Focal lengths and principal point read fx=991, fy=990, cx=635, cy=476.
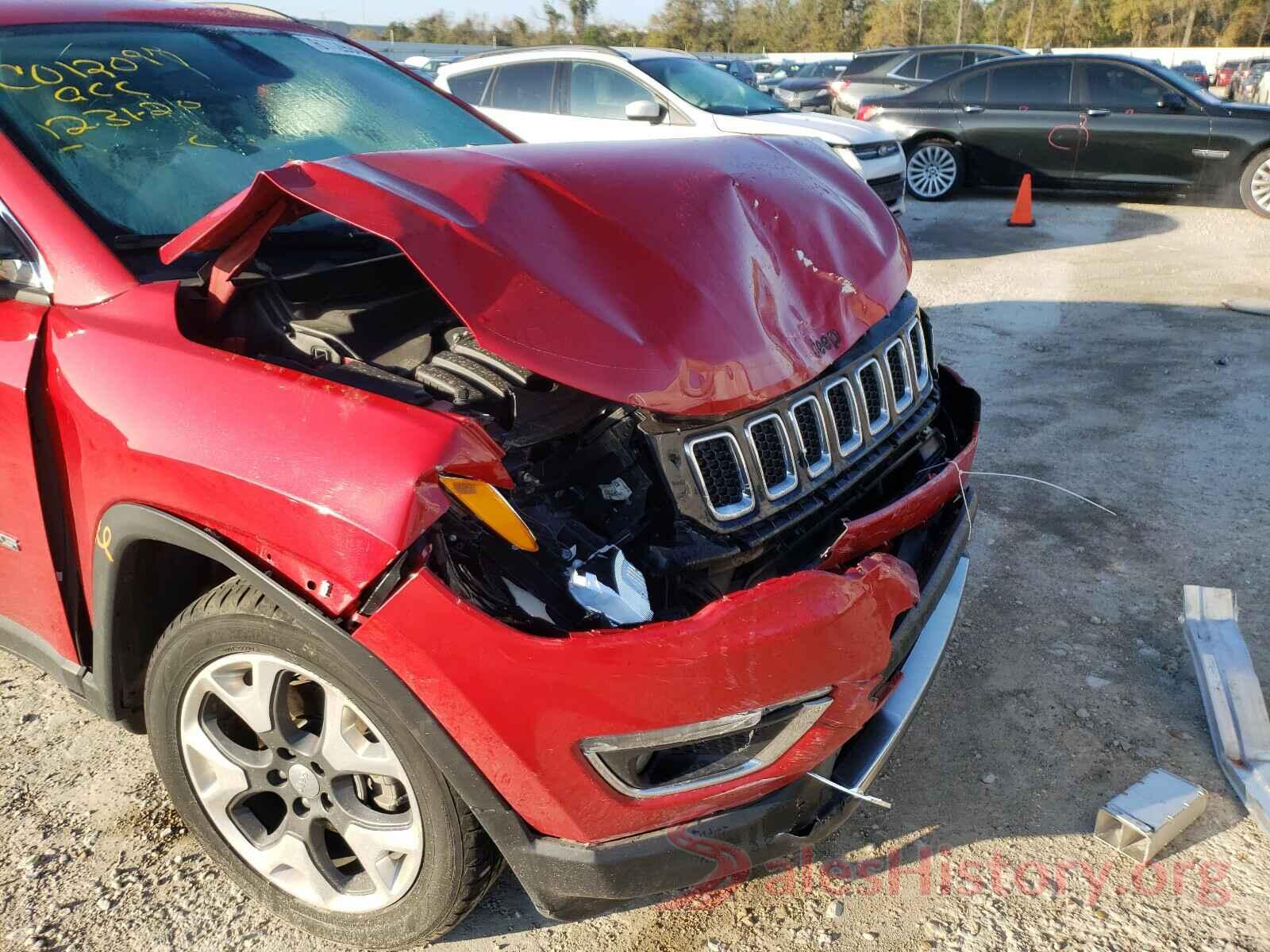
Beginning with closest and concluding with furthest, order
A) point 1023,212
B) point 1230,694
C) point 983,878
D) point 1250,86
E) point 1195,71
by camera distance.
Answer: point 983,878 → point 1230,694 → point 1023,212 → point 1250,86 → point 1195,71

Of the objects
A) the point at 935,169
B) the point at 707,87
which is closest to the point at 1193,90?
the point at 935,169

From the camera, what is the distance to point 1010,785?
2635 millimetres

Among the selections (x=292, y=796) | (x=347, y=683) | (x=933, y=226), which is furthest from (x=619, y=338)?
(x=933, y=226)

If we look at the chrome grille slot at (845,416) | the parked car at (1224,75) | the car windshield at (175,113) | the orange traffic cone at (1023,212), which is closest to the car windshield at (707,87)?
the orange traffic cone at (1023,212)

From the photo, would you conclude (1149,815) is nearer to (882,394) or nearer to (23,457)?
(882,394)

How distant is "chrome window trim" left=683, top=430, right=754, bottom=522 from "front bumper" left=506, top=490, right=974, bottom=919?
43 cm

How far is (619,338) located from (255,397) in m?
0.72

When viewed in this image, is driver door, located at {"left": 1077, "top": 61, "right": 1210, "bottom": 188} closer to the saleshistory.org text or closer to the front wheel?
the front wheel

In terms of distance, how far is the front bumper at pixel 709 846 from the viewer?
185cm

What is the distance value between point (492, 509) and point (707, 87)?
8.15 meters

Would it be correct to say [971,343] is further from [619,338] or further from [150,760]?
[150,760]

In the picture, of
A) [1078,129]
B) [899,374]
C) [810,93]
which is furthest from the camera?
[810,93]

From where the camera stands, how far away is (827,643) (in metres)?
1.79

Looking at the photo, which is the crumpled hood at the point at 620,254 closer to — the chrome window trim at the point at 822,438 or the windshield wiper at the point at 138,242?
the chrome window trim at the point at 822,438
